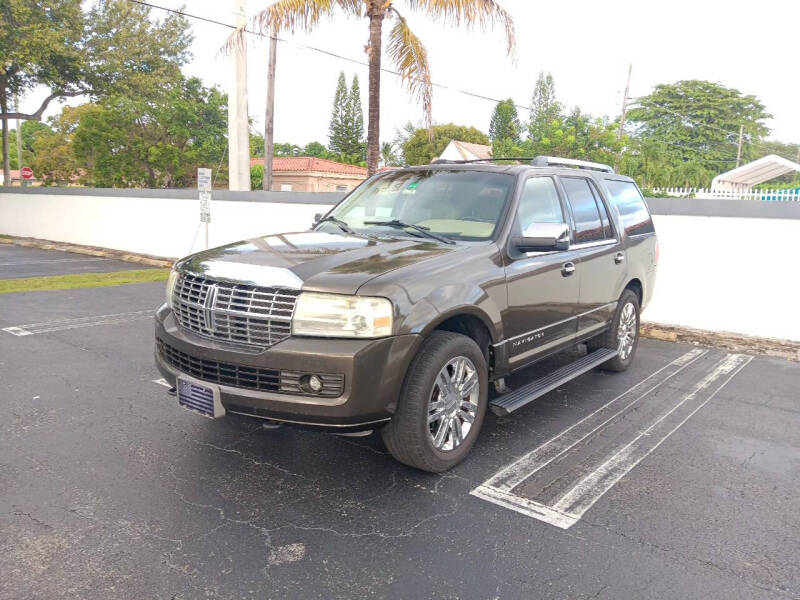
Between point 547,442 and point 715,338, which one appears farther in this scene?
point 715,338

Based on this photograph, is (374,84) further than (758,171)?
No

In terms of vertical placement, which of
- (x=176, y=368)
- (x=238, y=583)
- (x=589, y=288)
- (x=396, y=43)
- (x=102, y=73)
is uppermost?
(x=102, y=73)

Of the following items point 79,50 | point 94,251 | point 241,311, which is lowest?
point 94,251

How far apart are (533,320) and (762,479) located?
1701 mm

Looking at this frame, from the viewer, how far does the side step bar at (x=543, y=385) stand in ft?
13.2

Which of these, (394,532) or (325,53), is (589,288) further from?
(325,53)

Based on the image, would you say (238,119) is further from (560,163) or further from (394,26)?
(560,163)

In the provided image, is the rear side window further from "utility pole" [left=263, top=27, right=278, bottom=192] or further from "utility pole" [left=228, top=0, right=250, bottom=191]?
"utility pole" [left=263, top=27, right=278, bottom=192]

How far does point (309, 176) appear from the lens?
169 feet

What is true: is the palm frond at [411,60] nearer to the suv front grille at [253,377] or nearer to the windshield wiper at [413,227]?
the windshield wiper at [413,227]

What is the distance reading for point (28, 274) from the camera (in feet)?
41.5

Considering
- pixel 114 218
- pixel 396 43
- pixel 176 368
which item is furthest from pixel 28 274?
pixel 176 368

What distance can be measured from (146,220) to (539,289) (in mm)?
13792

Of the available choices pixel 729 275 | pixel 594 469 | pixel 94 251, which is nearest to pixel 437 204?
pixel 594 469
